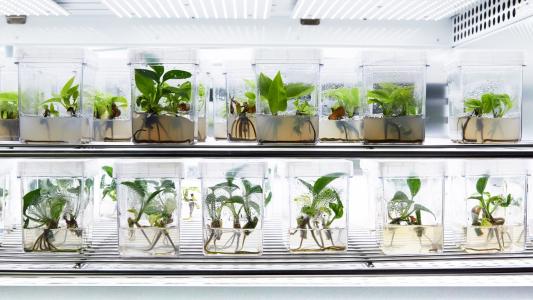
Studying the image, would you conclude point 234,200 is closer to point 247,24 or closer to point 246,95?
point 246,95

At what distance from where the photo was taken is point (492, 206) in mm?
1655

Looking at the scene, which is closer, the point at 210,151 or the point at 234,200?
the point at 210,151

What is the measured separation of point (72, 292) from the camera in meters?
1.61

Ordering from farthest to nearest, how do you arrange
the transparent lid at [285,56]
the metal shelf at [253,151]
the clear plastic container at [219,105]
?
the clear plastic container at [219,105], the transparent lid at [285,56], the metal shelf at [253,151]

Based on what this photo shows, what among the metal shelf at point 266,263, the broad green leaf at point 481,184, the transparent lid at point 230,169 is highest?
the transparent lid at point 230,169

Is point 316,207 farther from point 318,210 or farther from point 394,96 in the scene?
point 394,96

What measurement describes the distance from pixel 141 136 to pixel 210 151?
8.1 inches

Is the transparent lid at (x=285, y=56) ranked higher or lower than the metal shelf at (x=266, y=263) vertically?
higher

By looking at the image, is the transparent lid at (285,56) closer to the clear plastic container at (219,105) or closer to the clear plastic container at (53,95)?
the clear plastic container at (219,105)

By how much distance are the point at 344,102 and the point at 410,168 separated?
25 centimetres

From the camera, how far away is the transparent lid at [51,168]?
162cm

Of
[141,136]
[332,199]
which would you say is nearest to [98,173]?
[141,136]

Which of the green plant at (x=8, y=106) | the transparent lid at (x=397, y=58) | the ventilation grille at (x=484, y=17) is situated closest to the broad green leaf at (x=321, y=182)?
the transparent lid at (x=397, y=58)

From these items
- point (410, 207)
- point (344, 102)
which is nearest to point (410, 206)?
point (410, 207)
